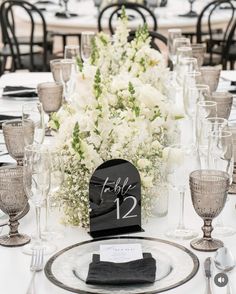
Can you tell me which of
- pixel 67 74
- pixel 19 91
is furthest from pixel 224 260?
pixel 19 91

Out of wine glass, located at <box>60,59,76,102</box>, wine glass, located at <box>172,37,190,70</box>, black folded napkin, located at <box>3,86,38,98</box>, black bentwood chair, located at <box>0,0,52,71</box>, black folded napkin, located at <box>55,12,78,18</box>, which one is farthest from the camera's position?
black folded napkin, located at <box>55,12,78,18</box>

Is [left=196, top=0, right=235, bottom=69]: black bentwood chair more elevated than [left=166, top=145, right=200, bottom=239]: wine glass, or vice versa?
[left=196, top=0, right=235, bottom=69]: black bentwood chair

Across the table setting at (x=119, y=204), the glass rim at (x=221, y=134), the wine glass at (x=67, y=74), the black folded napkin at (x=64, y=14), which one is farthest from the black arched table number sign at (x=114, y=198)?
the black folded napkin at (x=64, y=14)

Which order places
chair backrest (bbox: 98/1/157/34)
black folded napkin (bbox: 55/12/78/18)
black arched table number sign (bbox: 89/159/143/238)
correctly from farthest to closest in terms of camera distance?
1. black folded napkin (bbox: 55/12/78/18)
2. chair backrest (bbox: 98/1/157/34)
3. black arched table number sign (bbox: 89/159/143/238)

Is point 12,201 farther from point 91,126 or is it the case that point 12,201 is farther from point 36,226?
point 91,126

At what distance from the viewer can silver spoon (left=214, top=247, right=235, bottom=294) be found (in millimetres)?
1464

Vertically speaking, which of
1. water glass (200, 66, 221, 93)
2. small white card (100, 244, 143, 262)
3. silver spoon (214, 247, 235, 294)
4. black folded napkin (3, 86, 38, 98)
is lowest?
small white card (100, 244, 143, 262)

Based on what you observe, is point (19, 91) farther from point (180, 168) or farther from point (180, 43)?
point (180, 168)

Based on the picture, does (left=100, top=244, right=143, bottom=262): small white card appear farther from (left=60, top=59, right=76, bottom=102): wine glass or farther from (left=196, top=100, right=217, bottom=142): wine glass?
(left=60, top=59, right=76, bottom=102): wine glass

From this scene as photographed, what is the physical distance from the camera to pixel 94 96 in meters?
1.75

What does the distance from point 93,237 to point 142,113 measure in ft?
1.11

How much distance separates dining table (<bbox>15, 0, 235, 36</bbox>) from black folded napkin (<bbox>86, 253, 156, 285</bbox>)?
3.72m

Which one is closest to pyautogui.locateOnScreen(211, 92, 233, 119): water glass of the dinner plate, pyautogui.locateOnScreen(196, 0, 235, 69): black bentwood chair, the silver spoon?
the dinner plate

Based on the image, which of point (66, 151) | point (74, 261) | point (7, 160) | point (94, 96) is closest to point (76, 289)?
point (74, 261)
